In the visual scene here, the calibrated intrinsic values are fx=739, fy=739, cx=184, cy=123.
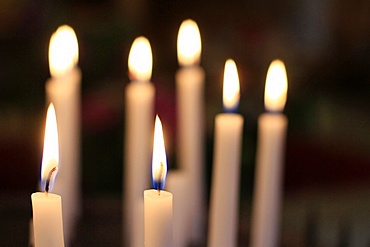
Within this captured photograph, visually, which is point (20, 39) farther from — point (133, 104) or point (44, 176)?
point (44, 176)

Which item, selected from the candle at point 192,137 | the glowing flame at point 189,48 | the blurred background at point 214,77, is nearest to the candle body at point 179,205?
the candle at point 192,137

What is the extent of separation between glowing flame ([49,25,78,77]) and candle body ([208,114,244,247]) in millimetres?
220

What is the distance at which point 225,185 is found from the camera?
2.07 feet

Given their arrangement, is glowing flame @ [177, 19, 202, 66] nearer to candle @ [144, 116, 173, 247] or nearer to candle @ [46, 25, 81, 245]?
candle @ [46, 25, 81, 245]

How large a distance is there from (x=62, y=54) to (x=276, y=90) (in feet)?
0.79

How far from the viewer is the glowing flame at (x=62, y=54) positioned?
2.57 feet

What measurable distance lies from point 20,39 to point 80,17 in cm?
9

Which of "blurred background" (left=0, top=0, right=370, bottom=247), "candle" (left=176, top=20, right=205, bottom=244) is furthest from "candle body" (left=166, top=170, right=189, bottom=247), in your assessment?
"blurred background" (left=0, top=0, right=370, bottom=247)

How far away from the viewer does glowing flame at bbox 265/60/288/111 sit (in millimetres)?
715

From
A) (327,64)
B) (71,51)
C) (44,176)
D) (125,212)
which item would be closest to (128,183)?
(125,212)

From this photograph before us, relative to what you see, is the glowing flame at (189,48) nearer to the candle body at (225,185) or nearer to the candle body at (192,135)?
the candle body at (192,135)

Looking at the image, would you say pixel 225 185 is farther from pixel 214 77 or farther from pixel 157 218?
pixel 214 77

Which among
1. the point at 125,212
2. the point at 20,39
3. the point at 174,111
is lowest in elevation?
the point at 125,212

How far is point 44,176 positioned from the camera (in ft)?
1.70
